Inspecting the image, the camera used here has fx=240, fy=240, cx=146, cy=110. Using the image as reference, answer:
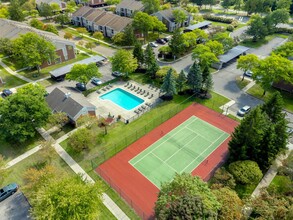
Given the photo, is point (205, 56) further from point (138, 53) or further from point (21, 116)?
point (21, 116)

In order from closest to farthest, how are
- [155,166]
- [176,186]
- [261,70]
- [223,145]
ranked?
[176,186], [155,166], [223,145], [261,70]

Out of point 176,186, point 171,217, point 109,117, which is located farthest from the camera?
point 109,117

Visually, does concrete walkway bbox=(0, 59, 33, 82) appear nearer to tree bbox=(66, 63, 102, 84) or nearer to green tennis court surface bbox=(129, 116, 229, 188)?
tree bbox=(66, 63, 102, 84)

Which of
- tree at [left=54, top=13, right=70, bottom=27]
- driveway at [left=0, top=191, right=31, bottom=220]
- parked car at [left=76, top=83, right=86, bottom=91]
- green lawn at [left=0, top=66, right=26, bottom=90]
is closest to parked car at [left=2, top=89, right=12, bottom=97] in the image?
green lawn at [left=0, top=66, right=26, bottom=90]

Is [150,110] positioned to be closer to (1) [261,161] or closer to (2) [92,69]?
(2) [92,69]

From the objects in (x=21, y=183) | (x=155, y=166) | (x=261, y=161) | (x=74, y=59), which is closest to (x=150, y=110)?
(x=155, y=166)

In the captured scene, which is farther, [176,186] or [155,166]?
[155,166]
